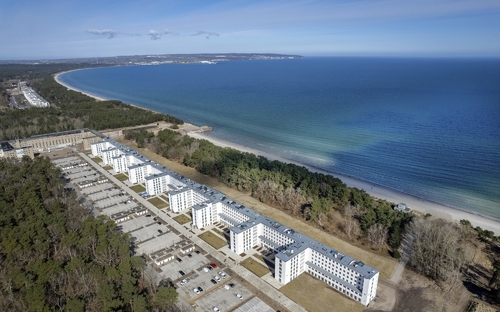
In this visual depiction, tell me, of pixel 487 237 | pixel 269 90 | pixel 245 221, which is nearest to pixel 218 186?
pixel 245 221

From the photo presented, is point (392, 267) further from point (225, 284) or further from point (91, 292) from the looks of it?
point (91, 292)

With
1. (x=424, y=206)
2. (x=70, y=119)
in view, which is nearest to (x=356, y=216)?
(x=424, y=206)

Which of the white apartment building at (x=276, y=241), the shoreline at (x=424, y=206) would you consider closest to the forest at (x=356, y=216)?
the shoreline at (x=424, y=206)

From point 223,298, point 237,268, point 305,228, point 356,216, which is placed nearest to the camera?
point 223,298

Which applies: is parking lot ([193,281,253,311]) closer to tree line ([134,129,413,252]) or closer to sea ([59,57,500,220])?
tree line ([134,129,413,252])

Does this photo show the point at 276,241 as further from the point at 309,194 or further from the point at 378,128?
the point at 378,128

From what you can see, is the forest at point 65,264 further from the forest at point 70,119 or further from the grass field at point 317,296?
the forest at point 70,119

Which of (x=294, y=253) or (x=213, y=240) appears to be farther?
(x=213, y=240)
